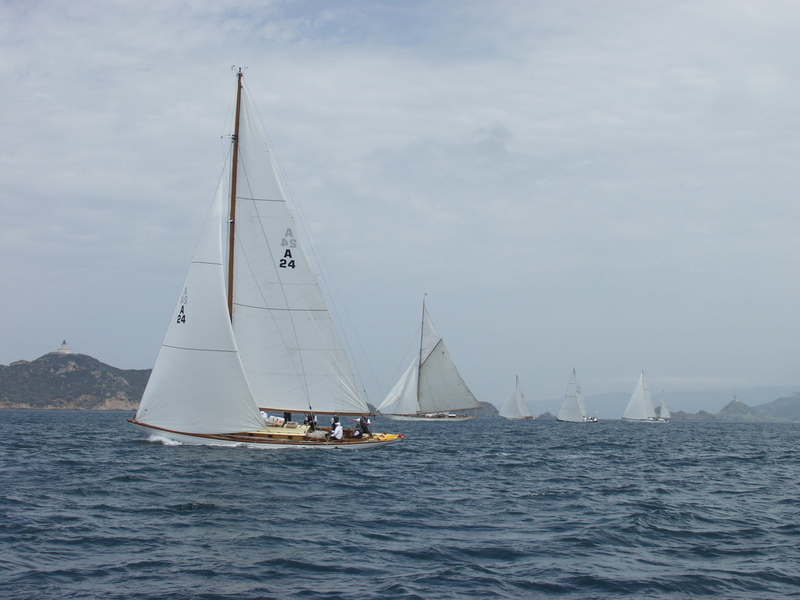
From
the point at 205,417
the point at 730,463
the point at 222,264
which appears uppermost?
the point at 222,264

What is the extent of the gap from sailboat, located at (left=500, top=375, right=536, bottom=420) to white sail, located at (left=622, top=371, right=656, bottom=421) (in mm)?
22257

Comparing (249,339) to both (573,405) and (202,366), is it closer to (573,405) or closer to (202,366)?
(202,366)

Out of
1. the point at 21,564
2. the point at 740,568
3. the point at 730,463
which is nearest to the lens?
the point at 21,564

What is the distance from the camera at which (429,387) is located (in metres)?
94.6

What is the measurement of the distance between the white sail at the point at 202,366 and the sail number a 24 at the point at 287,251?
314 centimetres

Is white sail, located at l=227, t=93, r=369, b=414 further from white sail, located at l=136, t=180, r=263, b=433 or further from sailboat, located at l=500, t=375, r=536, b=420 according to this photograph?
sailboat, located at l=500, t=375, r=536, b=420

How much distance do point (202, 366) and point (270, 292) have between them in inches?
196

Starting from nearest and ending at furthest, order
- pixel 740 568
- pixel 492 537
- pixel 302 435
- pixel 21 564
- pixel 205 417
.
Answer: pixel 21 564 → pixel 740 568 → pixel 492 537 → pixel 205 417 → pixel 302 435

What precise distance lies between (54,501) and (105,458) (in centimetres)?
1029

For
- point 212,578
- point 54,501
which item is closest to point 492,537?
point 212,578

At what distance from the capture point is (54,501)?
1834cm

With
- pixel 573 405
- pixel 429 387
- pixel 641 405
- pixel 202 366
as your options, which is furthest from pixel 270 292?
pixel 641 405

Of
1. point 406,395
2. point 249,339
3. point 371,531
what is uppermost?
point 249,339

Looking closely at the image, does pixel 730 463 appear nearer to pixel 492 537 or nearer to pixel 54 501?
pixel 492 537
